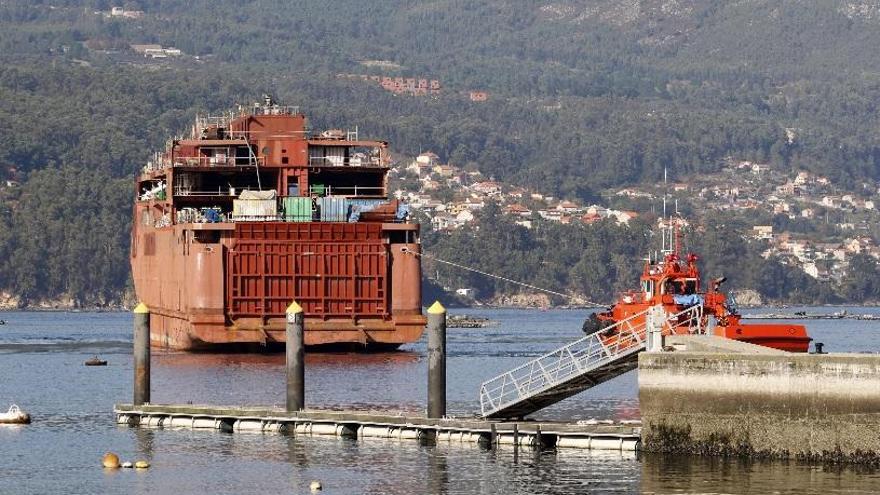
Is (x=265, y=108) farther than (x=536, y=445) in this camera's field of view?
Yes

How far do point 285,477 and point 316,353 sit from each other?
49257mm

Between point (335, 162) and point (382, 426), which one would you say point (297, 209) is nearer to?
point (335, 162)

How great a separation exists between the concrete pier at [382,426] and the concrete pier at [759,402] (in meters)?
2.83

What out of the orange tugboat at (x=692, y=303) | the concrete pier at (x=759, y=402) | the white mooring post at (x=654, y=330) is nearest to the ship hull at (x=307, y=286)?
the orange tugboat at (x=692, y=303)

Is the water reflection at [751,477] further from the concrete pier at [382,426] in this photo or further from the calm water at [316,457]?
the concrete pier at [382,426]

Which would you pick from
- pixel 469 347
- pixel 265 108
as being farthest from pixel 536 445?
pixel 469 347

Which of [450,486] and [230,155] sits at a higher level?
[230,155]

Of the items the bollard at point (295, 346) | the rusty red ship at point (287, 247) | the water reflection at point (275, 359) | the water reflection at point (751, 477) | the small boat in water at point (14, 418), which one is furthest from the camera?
the rusty red ship at point (287, 247)

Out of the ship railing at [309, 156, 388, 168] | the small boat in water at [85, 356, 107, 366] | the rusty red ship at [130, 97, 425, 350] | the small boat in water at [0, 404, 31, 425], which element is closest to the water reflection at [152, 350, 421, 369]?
the rusty red ship at [130, 97, 425, 350]

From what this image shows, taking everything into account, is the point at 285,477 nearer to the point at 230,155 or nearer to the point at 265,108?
the point at 230,155

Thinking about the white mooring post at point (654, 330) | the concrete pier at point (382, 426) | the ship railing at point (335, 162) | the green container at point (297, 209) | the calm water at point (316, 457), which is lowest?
the calm water at point (316, 457)

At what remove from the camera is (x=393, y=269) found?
10475 cm

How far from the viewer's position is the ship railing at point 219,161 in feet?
366

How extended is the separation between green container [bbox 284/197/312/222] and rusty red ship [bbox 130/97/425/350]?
0.04m
